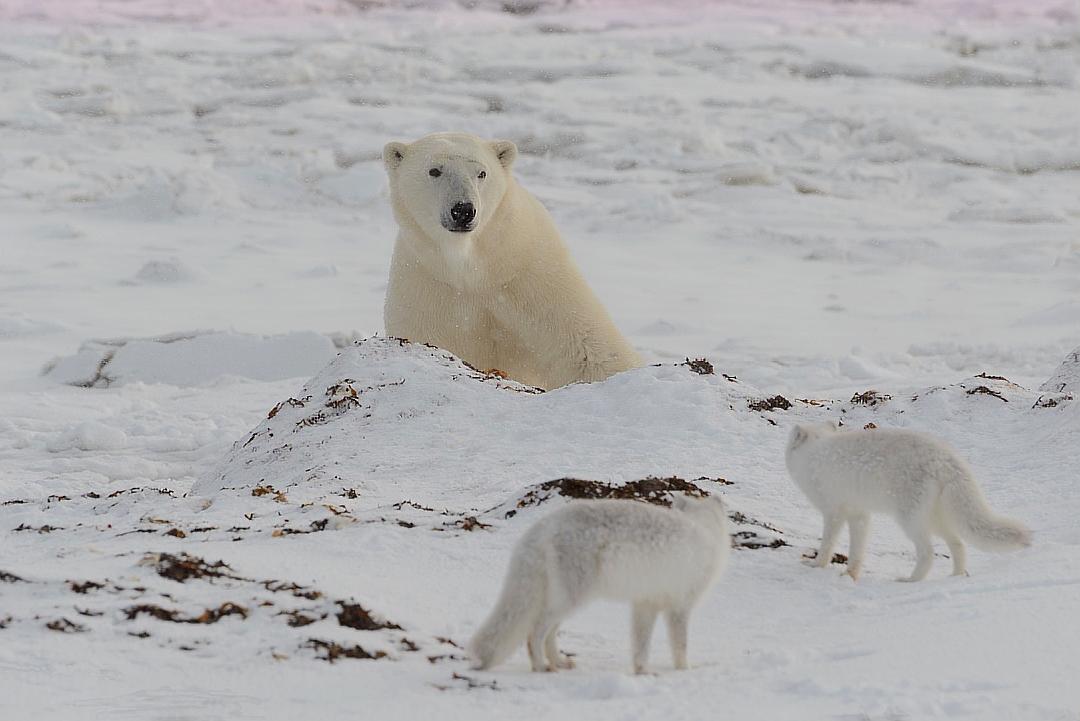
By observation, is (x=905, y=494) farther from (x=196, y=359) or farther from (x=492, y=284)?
(x=196, y=359)

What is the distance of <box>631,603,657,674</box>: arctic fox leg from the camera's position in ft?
7.26

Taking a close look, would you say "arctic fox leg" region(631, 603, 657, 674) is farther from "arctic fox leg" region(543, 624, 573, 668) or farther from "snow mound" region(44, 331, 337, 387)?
"snow mound" region(44, 331, 337, 387)

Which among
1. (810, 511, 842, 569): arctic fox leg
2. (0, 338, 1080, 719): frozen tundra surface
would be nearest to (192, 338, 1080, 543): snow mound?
(0, 338, 1080, 719): frozen tundra surface

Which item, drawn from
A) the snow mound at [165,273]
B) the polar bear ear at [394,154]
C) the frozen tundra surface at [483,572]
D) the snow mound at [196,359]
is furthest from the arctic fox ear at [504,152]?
the snow mound at [165,273]

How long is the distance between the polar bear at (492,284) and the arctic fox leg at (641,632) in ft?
11.0

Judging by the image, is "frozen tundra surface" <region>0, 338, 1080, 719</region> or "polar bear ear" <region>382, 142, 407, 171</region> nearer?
"frozen tundra surface" <region>0, 338, 1080, 719</region>

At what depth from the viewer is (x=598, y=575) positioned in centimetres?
216

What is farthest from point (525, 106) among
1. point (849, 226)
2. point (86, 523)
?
point (86, 523)

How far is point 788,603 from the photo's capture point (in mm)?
2684

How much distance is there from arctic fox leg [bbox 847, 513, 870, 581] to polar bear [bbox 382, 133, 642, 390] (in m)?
2.89

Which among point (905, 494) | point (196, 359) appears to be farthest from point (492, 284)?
point (905, 494)

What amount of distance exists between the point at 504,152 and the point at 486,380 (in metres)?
1.62

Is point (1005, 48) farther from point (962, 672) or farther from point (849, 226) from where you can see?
point (962, 672)

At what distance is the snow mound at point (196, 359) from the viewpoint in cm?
741
